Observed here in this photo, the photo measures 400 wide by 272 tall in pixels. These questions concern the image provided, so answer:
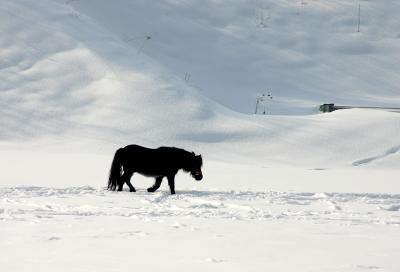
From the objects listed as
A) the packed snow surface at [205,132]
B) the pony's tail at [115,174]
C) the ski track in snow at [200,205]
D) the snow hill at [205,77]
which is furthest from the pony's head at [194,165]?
the snow hill at [205,77]

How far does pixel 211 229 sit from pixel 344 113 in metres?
12.7

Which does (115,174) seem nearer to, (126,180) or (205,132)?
(126,180)

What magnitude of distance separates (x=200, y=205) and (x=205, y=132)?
8.56m

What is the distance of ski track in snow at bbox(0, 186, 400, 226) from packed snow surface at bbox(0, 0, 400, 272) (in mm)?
35

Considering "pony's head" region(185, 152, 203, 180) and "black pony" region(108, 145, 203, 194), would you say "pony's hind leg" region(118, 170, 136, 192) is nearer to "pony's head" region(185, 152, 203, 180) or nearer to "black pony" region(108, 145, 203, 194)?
"black pony" region(108, 145, 203, 194)

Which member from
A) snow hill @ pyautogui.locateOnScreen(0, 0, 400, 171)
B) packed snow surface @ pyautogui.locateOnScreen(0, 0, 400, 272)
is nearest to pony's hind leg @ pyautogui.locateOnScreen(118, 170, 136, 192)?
packed snow surface @ pyautogui.locateOnScreen(0, 0, 400, 272)

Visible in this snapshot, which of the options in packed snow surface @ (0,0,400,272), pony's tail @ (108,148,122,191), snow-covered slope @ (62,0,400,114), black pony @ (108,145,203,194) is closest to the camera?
packed snow surface @ (0,0,400,272)

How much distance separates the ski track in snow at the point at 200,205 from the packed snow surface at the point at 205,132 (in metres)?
0.04

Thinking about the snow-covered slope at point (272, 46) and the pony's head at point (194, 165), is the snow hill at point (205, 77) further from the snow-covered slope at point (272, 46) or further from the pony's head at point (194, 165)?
the pony's head at point (194, 165)

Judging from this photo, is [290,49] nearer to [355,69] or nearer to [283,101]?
[355,69]

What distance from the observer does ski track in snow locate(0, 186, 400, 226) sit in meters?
7.98

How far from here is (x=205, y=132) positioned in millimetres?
17672

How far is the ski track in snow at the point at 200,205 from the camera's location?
798 centimetres

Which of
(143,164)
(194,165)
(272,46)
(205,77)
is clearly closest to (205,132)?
(194,165)
